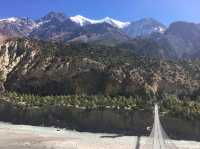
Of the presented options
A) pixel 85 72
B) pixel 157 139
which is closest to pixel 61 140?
pixel 157 139

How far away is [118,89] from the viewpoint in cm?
6512

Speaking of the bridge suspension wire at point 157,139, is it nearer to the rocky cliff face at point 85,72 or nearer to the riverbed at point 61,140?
the riverbed at point 61,140

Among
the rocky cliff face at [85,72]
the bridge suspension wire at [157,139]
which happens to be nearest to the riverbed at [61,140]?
the bridge suspension wire at [157,139]

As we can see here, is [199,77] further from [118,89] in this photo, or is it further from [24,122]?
[24,122]

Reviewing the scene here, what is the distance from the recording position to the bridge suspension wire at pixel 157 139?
120ft

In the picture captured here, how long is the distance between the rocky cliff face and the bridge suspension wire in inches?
546

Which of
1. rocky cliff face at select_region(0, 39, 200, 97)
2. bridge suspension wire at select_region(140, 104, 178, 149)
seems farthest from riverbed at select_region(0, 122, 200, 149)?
rocky cliff face at select_region(0, 39, 200, 97)

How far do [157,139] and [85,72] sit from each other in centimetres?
3025

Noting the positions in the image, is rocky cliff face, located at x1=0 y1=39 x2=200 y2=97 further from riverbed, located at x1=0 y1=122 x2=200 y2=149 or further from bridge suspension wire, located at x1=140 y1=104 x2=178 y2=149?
riverbed, located at x1=0 y1=122 x2=200 y2=149

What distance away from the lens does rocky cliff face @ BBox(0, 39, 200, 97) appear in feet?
214

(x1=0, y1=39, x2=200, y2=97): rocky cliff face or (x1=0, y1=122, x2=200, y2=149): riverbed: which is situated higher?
(x1=0, y1=39, x2=200, y2=97): rocky cliff face

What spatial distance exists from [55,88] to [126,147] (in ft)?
93.3

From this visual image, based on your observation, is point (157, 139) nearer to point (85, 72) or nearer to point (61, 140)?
point (61, 140)

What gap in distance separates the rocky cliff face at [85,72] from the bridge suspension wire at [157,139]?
13869mm
